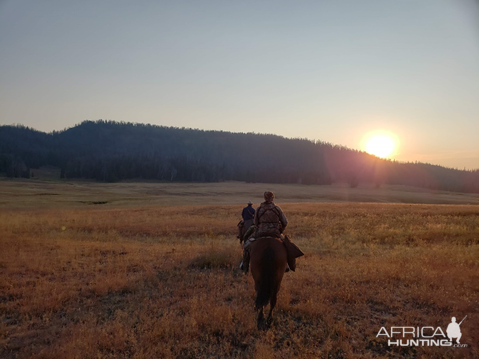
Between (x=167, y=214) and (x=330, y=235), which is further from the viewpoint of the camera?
(x=167, y=214)

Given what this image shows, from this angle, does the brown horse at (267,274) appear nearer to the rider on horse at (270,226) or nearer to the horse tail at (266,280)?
the horse tail at (266,280)

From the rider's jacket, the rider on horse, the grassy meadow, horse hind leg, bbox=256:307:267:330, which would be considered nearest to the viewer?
the grassy meadow

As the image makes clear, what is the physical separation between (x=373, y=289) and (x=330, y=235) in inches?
413

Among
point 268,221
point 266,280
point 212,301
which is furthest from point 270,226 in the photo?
point 212,301

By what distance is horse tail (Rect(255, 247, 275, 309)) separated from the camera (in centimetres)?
661

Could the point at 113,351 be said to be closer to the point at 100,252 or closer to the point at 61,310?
the point at 61,310

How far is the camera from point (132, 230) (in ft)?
68.4

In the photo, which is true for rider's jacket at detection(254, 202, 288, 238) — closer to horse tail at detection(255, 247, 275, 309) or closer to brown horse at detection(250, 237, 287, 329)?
brown horse at detection(250, 237, 287, 329)

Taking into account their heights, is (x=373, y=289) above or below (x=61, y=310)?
above

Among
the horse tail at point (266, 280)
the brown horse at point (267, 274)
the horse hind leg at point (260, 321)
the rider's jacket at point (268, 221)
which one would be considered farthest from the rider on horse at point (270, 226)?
the horse hind leg at point (260, 321)

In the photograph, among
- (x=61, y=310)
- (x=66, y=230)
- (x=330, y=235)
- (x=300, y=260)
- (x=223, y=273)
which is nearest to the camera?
(x=61, y=310)

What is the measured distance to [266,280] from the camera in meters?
6.61

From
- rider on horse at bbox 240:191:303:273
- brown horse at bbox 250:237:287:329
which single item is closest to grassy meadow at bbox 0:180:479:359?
brown horse at bbox 250:237:287:329

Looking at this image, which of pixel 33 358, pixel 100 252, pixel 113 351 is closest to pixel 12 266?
pixel 100 252
